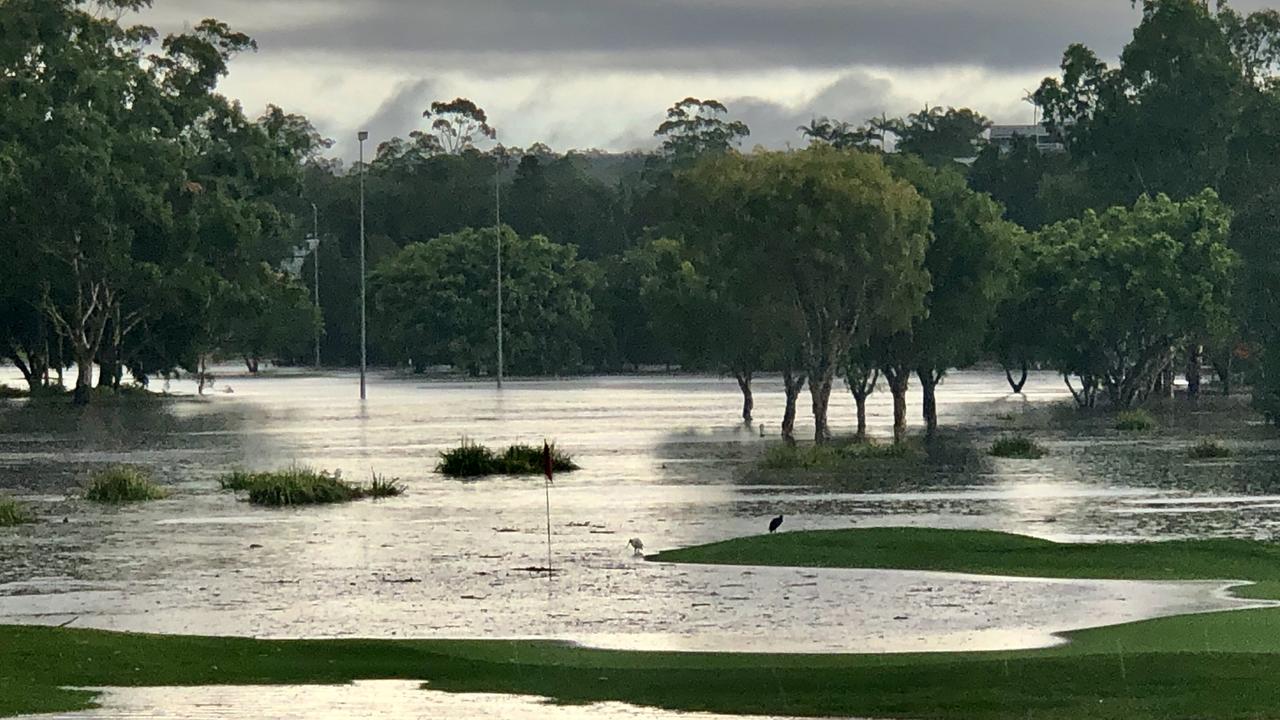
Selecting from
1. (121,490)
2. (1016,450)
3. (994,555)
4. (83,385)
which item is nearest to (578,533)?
(994,555)

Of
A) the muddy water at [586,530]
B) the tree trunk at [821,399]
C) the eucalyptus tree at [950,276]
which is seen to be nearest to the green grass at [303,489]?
the muddy water at [586,530]

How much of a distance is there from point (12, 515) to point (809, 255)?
33263 millimetres

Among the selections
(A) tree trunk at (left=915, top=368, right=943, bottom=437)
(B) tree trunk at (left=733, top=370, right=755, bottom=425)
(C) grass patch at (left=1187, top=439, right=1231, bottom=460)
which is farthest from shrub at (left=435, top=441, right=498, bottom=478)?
(B) tree trunk at (left=733, top=370, right=755, bottom=425)

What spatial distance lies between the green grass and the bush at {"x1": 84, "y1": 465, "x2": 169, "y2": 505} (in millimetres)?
1783

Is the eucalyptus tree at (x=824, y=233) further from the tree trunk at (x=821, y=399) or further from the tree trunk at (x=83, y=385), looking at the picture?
the tree trunk at (x=83, y=385)

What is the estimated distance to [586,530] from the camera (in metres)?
37.9

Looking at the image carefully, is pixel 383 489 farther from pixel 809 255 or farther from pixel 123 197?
pixel 123 197

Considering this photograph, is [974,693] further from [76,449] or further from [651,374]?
[651,374]

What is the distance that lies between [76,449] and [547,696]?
48139mm

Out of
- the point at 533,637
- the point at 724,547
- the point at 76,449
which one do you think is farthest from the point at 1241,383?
the point at 533,637

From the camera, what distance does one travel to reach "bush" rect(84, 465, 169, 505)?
148ft

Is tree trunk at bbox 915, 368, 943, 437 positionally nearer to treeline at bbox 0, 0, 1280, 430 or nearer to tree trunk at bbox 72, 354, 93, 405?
treeline at bbox 0, 0, 1280, 430

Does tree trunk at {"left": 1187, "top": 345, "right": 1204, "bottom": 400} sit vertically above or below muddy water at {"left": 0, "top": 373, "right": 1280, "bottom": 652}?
above

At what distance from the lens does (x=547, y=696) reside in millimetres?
18750
